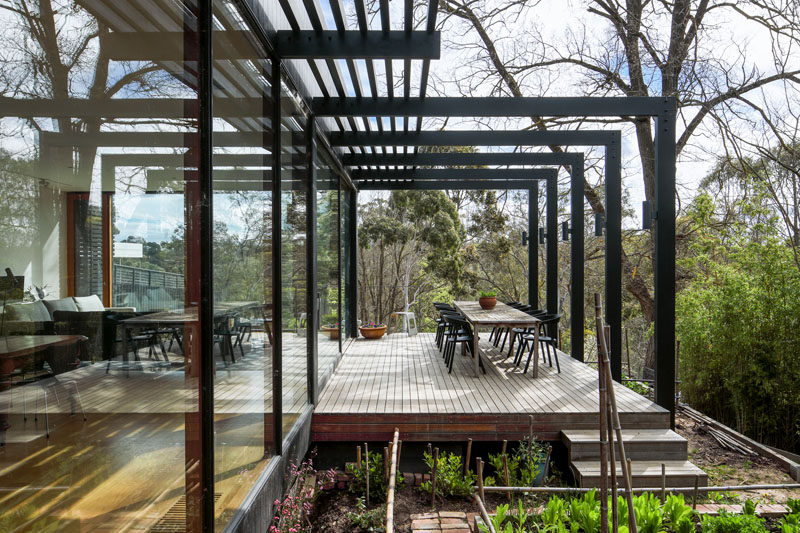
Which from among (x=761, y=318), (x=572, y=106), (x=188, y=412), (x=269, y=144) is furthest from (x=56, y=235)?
(x=761, y=318)

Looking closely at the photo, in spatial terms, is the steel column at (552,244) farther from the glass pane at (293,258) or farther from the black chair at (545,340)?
the glass pane at (293,258)

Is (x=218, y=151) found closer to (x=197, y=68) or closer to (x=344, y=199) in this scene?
(x=197, y=68)

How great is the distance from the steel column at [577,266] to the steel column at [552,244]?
2.34 ft

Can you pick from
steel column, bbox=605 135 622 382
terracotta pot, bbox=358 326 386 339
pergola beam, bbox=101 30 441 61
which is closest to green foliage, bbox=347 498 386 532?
pergola beam, bbox=101 30 441 61

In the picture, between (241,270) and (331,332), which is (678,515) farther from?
(331,332)

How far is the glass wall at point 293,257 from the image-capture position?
12.0 feet

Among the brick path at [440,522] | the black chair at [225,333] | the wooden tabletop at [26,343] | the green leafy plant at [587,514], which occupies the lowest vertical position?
the brick path at [440,522]

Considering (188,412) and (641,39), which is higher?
(641,39)

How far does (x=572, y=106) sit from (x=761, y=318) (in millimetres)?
3952

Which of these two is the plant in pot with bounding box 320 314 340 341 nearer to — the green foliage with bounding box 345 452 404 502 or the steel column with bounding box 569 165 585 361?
the green foliage with bounding box 345 452 404 502

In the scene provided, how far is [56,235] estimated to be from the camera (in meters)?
1.17

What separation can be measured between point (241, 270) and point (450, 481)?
2.61 metres

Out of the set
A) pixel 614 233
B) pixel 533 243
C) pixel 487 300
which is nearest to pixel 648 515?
pixel 614 233

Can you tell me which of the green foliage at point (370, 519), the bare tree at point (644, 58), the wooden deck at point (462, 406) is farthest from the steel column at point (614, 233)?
the green foliage at point (370, 519)
